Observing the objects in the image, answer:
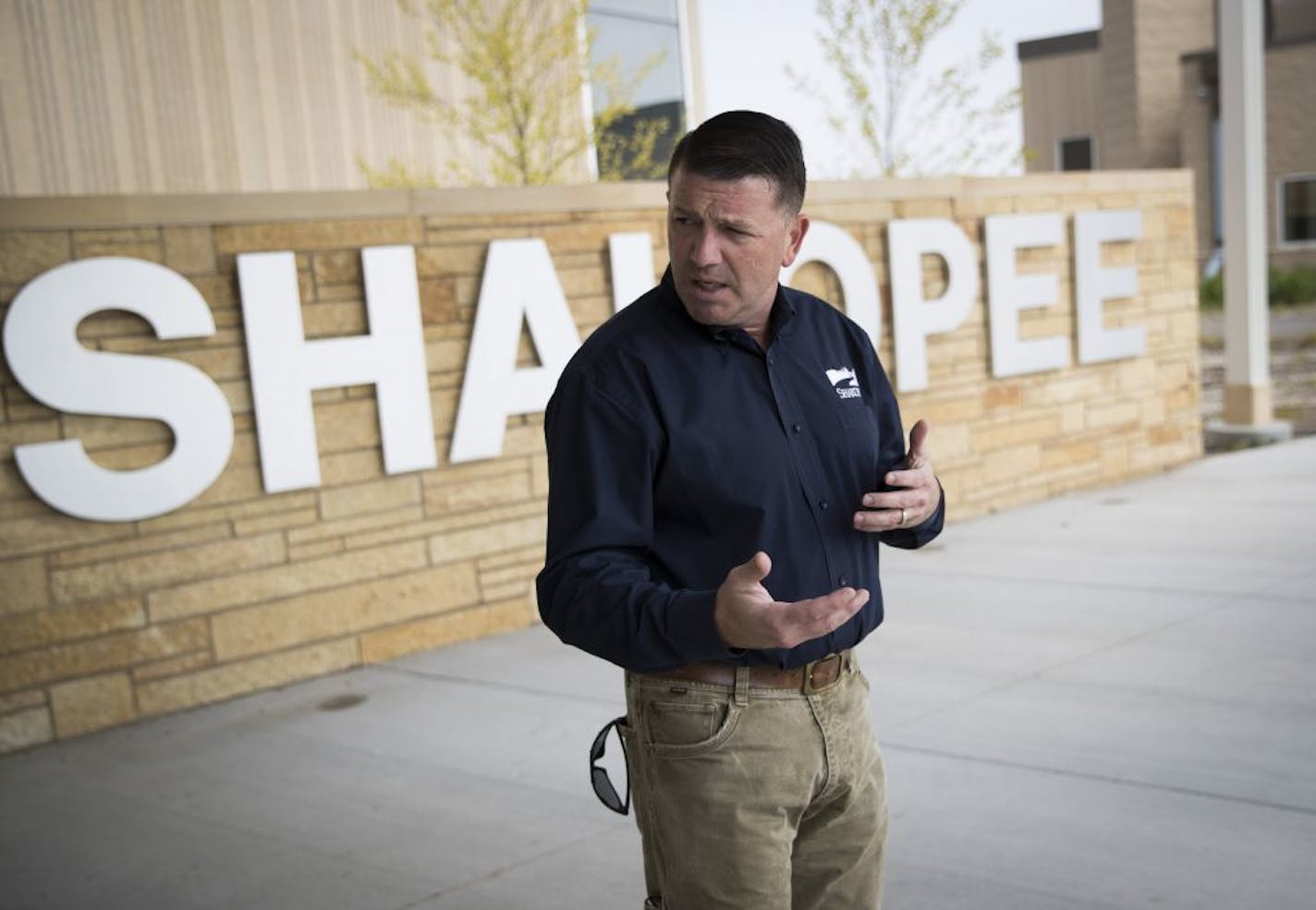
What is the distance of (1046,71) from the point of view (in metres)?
33.4

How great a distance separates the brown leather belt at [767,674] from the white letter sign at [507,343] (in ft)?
14.3

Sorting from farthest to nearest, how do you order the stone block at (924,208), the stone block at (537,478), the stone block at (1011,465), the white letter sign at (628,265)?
1. the stone block at (1011,465)
2. the stone block at (924,208)
3. the white letter sign at (628,265)
4. the stone block at (537,478)

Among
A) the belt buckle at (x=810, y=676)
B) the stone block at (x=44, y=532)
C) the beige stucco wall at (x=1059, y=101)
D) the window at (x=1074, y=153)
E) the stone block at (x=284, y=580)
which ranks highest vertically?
the beige stucco wall at (x=1059, y=101)

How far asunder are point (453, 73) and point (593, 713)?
6783 mm

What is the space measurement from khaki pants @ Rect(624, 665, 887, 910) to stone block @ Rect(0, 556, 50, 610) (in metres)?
3.89

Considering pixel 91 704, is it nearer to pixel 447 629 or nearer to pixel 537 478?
pixel 447 629

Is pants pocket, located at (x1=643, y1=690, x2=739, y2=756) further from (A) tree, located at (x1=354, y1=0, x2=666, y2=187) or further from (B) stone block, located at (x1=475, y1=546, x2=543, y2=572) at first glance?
(A) tree, located at (x1=354, y1=0, x2=666, y2=187)

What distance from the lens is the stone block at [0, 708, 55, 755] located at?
5.52 metres

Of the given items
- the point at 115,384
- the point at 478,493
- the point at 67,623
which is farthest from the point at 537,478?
the point at 67,623

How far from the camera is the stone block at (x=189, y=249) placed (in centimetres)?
586

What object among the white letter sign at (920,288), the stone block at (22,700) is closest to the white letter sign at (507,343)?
the stone block at (22,700)

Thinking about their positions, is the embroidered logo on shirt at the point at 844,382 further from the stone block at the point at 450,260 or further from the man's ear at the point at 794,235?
the stone block at the point at 450,260

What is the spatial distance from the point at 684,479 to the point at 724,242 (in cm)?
38

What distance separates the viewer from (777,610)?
197 cm
